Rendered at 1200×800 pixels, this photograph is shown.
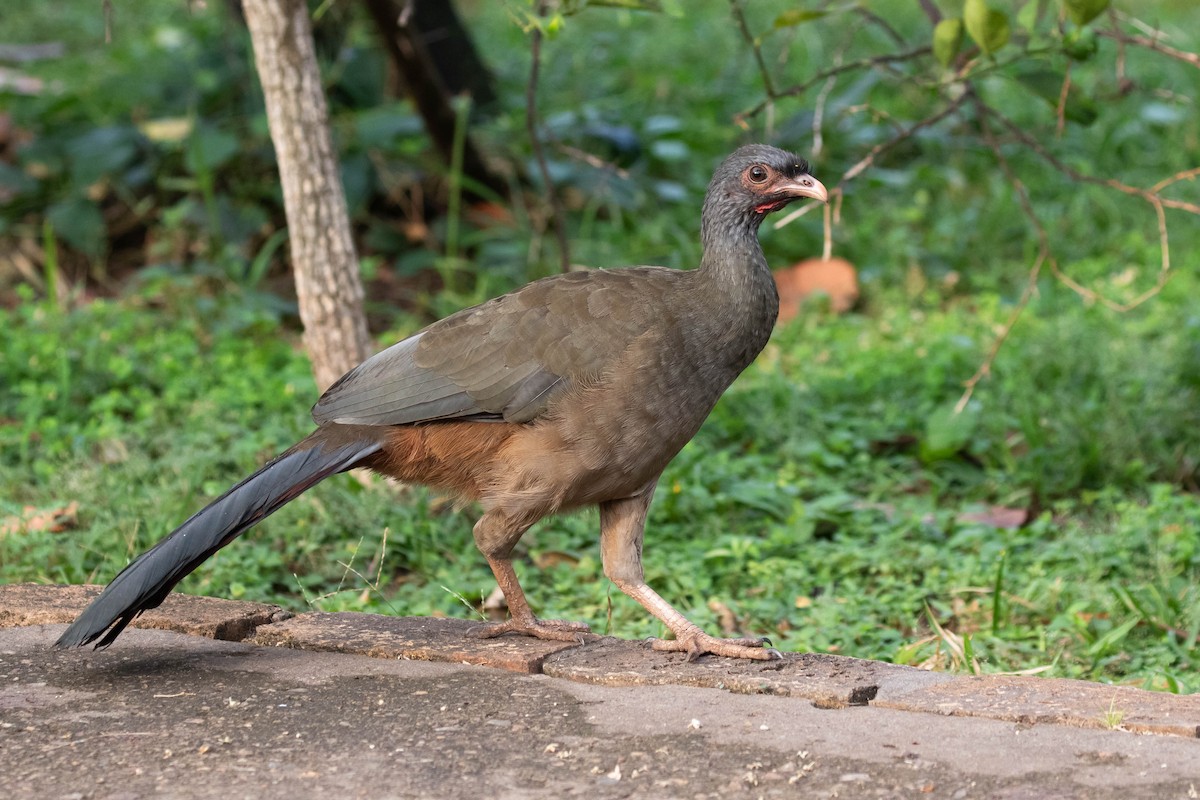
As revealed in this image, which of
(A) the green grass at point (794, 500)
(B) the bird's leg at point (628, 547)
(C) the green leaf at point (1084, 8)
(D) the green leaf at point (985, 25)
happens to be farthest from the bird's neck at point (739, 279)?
(C) the green leaf at point (1084, 8)

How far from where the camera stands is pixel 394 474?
3.96 m

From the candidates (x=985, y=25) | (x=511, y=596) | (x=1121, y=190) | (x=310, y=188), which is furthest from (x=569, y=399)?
(x=1121, y=190)

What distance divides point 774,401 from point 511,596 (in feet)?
9.02

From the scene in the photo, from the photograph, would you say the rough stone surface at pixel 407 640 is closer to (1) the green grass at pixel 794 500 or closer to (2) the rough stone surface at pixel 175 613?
(2) the rough stone surface at pixel 175 613

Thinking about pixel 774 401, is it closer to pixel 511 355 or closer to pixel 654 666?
pixel 511 355

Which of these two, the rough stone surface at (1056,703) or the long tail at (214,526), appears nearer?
the rough stone surface at (1056,703)

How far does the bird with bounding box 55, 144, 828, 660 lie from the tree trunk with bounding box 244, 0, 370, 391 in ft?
4.13

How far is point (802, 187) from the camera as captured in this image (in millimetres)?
3844

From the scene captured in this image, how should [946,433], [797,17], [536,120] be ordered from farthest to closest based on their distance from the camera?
1. [536,120]
2. [946,433]
3. [797,17]

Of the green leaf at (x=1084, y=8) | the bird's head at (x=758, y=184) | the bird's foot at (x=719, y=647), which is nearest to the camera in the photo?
the bird's foot at (x=719, y=647)

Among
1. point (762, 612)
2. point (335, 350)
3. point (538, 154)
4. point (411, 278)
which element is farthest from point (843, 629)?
point (411, 278)

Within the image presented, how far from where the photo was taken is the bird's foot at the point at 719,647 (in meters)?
3.51

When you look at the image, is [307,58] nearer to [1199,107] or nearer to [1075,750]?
[1075,750]

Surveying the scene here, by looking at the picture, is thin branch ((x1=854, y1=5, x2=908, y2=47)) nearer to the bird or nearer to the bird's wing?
the bird
